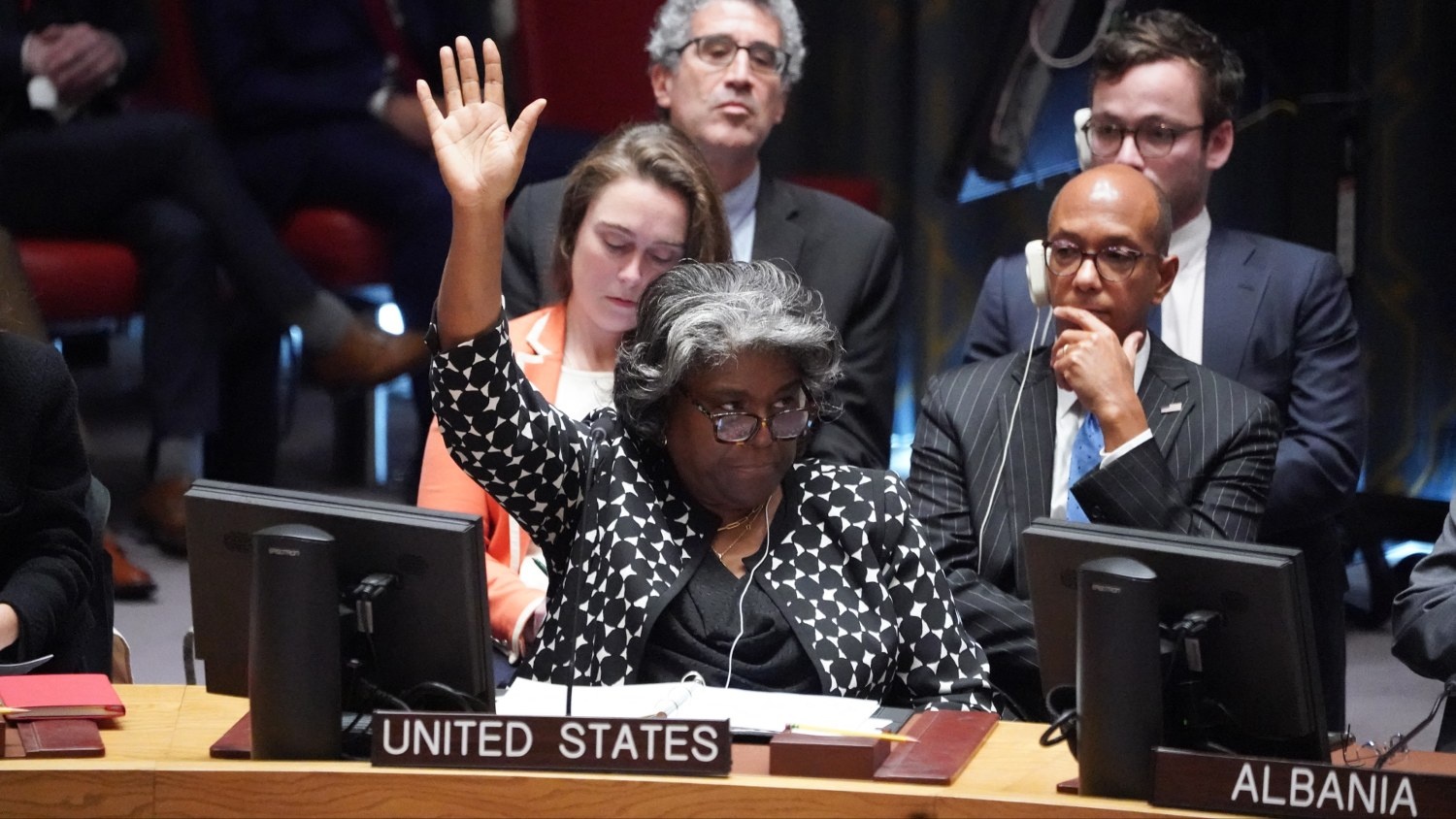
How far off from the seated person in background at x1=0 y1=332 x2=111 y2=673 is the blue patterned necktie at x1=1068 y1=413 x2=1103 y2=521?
139 centimetres

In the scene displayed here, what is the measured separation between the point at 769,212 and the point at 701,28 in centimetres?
36

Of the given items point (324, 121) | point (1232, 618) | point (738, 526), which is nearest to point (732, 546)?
point (738, 526)

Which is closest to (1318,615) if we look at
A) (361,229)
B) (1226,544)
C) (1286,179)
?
(1226,544)

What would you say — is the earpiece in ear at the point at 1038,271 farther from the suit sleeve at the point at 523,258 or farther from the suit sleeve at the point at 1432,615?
the suit sleeve at the point at 523,258

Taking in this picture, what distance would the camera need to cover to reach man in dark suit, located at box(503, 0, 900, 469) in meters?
3.46

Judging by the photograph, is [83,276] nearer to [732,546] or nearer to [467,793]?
[732,546]

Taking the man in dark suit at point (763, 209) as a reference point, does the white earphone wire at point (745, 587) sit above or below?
below

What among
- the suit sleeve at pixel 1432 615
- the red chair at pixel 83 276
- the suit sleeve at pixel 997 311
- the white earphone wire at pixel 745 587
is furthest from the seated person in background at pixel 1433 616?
the red chair at pixel 83 276

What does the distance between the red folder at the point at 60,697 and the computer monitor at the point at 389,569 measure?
6.2 inches

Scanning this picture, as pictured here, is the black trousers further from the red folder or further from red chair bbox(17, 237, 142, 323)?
the red folder

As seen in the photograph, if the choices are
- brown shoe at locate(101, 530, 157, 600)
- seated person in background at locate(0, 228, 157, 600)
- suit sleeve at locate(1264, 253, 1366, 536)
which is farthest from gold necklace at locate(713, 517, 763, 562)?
brown shoe at locate(101, 530, 157, 600)

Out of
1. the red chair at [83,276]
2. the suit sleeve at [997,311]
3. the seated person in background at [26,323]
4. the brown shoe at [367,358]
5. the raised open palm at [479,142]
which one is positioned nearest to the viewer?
the raised open palm at [479,142]

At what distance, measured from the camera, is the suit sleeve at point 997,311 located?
330 centimetres

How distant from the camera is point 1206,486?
110 inches
